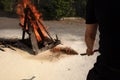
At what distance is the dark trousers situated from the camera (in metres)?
2.70

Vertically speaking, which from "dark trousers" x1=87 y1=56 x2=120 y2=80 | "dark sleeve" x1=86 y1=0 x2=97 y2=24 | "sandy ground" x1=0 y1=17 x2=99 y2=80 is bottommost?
"sandy ground" x1=0 y1=17 x2=99 y2=80

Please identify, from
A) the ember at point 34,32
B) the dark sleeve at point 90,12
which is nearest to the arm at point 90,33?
the dark sleeve at point 90,12

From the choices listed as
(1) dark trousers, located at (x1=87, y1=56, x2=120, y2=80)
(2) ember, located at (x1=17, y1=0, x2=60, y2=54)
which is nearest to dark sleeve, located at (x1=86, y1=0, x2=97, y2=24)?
(1) dark trousers, located at (x1=87, y1=56, x2=120, y2=80)

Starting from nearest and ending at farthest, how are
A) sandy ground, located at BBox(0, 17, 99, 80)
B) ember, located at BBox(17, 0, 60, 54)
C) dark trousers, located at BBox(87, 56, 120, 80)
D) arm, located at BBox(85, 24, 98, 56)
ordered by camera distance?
1. dark trousers, located at BBox(87, 56, 120, 80)
2. arm, located at BBox(85, 24, 98, 56)
3. sandy ground, located at BBox(0, 17, 99, 80)
4. ember, located at BBox(17, 0, 60, 54)

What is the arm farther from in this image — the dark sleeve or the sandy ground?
the sandy ground

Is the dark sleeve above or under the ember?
above

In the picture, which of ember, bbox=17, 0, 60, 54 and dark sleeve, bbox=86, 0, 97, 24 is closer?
dark sleeve, bbox=86, 0, 97, 24

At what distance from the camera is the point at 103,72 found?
2.79 metres

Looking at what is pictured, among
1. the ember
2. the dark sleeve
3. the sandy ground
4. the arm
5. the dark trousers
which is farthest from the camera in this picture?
the ember

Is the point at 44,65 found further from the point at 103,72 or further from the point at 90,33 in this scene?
the point at 103,72

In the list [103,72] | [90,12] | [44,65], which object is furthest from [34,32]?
[103,72]

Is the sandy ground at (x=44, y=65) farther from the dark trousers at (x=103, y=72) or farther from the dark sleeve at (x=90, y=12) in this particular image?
the dark sleeve at (x=90, y=12)

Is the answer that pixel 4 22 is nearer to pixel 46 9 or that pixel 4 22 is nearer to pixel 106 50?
pixel 46 9

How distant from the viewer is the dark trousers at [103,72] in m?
2.70
